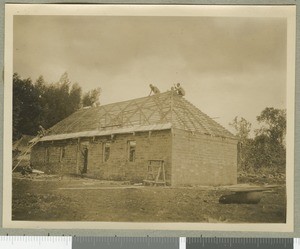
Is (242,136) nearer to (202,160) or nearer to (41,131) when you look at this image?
(202,160)

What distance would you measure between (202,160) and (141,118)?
28 cm

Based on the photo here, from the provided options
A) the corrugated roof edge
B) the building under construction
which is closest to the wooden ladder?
the building under construction

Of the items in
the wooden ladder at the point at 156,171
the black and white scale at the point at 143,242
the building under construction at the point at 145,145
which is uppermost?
the building under construction at the point at 145,145

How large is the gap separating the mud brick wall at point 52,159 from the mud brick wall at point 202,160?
0.40 m

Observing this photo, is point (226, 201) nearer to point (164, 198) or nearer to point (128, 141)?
point (164, 198)

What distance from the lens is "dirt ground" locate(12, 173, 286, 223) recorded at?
75.0 inches

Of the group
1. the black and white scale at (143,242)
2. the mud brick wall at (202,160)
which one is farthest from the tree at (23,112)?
the mud brick wall at (202,160)

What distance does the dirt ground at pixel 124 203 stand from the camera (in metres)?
1.90

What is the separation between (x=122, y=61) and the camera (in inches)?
74.8

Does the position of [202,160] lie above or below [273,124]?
below

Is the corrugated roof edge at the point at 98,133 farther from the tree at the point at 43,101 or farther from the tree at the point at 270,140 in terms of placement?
the tree at the point at 270,140

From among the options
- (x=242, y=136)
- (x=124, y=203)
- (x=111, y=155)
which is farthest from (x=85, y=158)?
(x=242, y=136)

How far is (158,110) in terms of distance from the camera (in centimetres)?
192

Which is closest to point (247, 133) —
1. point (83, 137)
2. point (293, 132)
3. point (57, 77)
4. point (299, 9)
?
point (293, 132)
